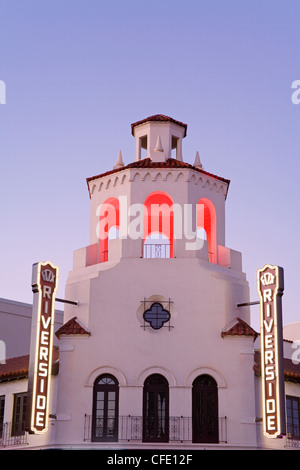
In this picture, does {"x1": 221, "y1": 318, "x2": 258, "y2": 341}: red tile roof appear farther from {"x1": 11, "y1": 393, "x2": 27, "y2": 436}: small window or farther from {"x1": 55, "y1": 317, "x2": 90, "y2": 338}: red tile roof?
{"x1": 11, "y1": 393, "x2": 27, "y2": 436}: small window

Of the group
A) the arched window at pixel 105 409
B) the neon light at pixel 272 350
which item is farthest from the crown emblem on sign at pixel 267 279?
the arched window at pixel 105 409

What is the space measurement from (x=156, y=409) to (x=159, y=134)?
1157 centimetres

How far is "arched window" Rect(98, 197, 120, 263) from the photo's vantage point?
30875 millimetres

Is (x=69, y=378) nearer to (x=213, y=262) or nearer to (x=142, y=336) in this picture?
(x=142, y=336)

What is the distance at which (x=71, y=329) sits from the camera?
1096 inches

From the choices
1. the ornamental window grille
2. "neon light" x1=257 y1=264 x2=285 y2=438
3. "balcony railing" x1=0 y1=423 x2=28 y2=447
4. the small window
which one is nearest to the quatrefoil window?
Answer: the ornamental window grille

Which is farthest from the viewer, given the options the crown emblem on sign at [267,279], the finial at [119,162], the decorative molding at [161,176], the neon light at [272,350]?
the finial at [119,162]

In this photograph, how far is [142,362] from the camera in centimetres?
2745

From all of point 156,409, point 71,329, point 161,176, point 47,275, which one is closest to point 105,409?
point 156,409

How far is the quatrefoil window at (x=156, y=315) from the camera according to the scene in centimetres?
2808

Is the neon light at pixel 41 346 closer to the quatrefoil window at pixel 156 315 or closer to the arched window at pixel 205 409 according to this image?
the quatrefoil window at pixel 156 315

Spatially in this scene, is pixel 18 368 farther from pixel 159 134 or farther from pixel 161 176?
pixel 159 134

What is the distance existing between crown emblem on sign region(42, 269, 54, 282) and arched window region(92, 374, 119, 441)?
3.97 meters
